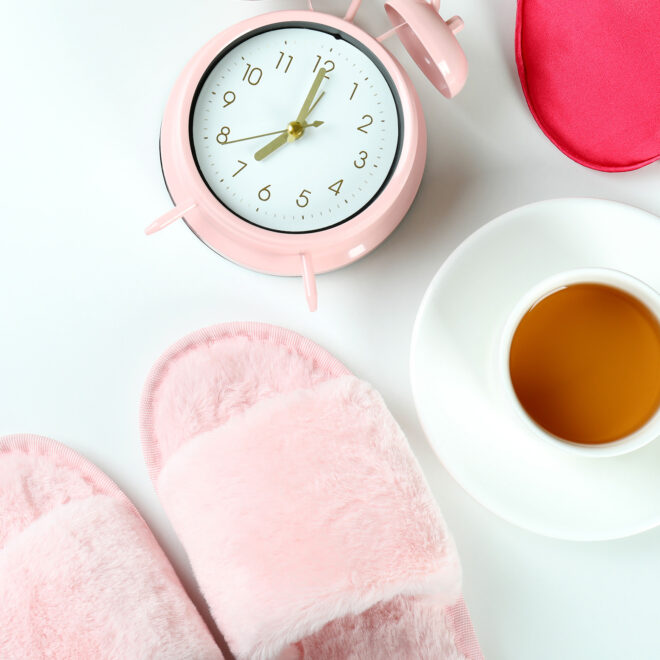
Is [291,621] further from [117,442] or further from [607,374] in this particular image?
[607,374]

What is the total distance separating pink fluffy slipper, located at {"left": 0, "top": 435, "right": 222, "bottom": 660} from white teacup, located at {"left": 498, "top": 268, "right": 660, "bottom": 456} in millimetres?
376

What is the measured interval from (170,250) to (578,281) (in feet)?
1.23

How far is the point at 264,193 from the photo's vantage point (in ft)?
1.82

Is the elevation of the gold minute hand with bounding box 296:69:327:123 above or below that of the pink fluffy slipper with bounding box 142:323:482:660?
above

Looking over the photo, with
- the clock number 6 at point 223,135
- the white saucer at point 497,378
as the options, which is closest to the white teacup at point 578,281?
→ the white saucer at point 497,378

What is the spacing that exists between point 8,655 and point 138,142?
1.68 feet

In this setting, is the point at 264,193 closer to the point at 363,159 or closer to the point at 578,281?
the point at 363,159

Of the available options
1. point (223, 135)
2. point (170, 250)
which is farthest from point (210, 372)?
point (223, 135)

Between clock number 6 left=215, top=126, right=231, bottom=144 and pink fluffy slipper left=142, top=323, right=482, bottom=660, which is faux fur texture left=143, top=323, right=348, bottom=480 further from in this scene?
clock number 6 left=215, top=126, right=231, bottom=144

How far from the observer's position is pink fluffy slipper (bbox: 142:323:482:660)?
58 centimetres

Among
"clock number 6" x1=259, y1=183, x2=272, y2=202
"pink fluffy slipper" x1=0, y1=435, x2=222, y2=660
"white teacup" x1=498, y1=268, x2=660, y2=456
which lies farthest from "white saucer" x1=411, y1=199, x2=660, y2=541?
"pink fluffy slipper" x1=0, y1=435, x2=222, y2=660

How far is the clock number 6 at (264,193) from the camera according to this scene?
554mm

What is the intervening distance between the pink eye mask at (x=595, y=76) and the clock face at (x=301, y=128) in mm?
169

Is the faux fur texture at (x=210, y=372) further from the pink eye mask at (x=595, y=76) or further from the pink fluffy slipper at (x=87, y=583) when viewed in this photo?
the pink eye mask at (x=595, y=76)
